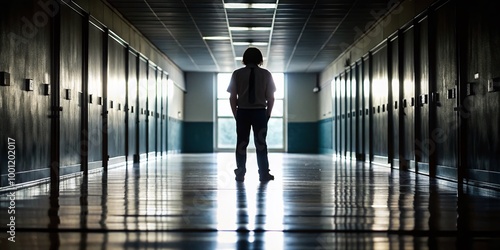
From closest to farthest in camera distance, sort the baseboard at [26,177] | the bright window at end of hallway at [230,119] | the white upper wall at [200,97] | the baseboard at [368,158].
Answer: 1. the baseboard at [26,177]
2. the baseboard at [368,158]
3. the white upper wall at [200,97]
4. the bright window at end of hallway at [230,119]

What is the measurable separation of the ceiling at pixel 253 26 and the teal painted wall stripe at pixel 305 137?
466 cm

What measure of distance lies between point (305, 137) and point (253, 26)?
32.7ft

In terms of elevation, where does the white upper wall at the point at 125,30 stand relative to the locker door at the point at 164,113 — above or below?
above

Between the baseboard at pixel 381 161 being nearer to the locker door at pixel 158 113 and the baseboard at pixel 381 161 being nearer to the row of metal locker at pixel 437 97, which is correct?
the row of metal locker at pixel 437 97

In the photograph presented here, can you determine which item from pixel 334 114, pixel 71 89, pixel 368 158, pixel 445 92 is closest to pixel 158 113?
pixel 334 114

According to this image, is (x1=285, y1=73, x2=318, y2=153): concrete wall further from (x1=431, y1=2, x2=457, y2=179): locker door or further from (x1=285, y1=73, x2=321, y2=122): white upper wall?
(x1=431, y1=2, x2=457, y2=179): locker door

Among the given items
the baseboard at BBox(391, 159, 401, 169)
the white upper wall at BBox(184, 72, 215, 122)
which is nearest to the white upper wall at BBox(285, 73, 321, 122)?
the white upper wall at BBox(184, 72, 215, 122)

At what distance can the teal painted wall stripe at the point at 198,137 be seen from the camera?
21.6 metres

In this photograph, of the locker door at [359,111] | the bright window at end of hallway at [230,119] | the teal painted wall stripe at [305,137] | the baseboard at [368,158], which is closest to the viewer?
the baseboard at [368,158]

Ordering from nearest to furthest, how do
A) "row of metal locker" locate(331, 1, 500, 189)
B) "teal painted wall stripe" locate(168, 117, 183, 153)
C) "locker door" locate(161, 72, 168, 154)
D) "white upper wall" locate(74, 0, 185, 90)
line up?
"row of metal locker" locate(331, 1, 500, 189), "white upper wall" locate(74, 0, 185, 90), "locker door" locate(161, 72, 168, 154), "teal painted wall stripe" locate(168, 117, 183, 153)

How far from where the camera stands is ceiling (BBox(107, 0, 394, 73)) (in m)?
10.2

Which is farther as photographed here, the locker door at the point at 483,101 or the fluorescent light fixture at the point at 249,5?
the fluorescent light fixture at the point at 249,5

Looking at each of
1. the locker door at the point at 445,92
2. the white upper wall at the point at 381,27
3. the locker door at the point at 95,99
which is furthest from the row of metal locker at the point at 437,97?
the locker door at the point at 95,99

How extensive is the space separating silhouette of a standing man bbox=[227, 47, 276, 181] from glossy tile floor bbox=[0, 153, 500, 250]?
124 cm
